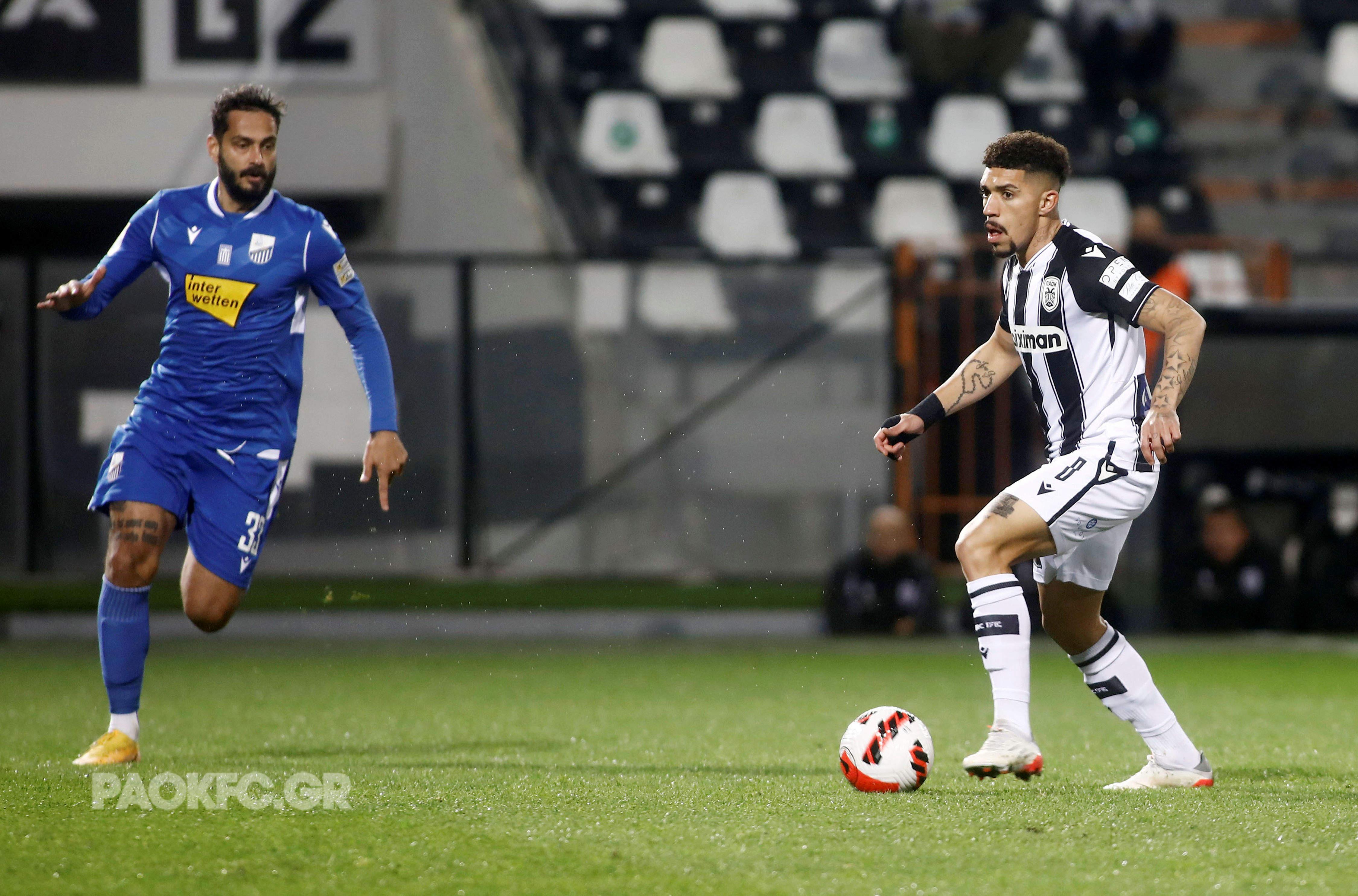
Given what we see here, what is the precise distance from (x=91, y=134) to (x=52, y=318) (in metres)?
2.41

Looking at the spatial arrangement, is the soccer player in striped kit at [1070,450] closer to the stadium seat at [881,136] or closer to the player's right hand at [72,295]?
the player's right hand at [72,295]

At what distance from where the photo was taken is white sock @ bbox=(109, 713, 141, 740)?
4.88 meters

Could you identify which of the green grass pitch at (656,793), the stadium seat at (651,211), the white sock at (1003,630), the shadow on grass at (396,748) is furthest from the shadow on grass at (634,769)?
the stadium seat at (651,211)

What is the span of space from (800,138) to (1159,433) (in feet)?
36.9

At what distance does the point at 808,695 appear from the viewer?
7160 millimetres

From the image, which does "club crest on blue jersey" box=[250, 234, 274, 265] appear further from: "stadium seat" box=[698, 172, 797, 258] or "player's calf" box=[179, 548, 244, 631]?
"stadium seat" box=[698, 172, 797, 258]

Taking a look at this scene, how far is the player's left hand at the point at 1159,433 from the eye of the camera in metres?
3.97

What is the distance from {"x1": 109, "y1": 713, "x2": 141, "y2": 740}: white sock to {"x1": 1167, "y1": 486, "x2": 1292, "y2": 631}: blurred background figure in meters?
6.98

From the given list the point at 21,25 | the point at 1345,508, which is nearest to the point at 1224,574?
the point at 1345,508

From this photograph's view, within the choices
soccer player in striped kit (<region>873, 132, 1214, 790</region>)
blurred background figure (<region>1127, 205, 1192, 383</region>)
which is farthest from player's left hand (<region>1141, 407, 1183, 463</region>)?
blurred background figure (<region>1127, 205, 1192, 383</region>)

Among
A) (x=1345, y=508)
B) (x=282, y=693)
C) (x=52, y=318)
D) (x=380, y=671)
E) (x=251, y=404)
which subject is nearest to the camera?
(x=251, y=404)

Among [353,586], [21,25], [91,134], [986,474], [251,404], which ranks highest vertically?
[21,25]

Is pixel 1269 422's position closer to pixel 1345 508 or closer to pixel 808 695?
pixel 1345 508

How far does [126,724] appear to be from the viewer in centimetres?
489
